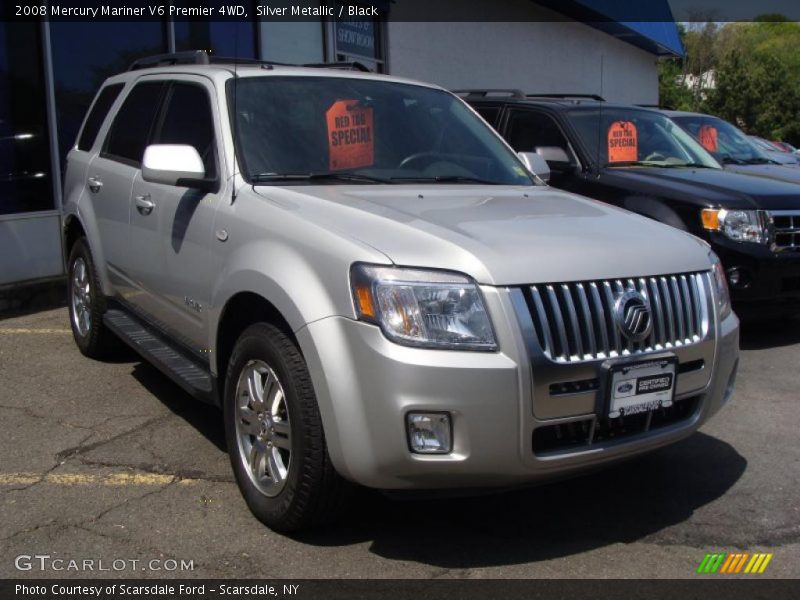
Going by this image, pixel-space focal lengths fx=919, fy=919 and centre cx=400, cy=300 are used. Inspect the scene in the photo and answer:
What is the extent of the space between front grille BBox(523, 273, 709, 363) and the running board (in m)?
1.70

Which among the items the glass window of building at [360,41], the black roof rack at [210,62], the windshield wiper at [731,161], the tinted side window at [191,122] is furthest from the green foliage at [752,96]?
the tinted side window at [191,122]

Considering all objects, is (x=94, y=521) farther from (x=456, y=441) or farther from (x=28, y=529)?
(x=456, y=441)

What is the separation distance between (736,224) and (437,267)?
4.28 m

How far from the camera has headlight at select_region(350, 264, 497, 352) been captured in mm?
3158

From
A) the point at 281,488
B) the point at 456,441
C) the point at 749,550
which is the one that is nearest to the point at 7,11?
the point at 281,488

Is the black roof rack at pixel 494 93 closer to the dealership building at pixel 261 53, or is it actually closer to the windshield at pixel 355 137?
the dealership building at pixel 261 53

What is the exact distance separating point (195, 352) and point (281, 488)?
1.15 meters

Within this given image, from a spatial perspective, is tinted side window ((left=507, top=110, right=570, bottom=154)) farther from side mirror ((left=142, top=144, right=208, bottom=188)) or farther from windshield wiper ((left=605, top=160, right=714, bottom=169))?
side mirror ((left=142, top=144, right=208, bottom=188))

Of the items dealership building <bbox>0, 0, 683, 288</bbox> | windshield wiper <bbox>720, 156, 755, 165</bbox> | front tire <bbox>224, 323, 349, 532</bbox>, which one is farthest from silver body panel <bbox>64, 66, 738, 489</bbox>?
windshield wiper <bbox>720, 156, 755, 165</bbox>

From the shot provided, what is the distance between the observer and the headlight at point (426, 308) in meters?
3.16

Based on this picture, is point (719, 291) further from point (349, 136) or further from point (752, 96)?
point (752, 96)

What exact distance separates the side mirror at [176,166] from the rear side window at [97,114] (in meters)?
2.01
